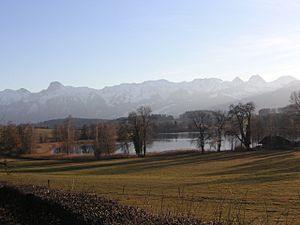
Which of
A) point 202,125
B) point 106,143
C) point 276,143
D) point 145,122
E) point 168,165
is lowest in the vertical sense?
point 168,165

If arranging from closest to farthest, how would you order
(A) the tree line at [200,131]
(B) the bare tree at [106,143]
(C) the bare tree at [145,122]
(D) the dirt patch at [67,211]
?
(D) the dirt patch at [67,211] → (A) the tree line at [200,131] → (C) the bare tree at [145,122] → (B) the bare tree at [106,143]

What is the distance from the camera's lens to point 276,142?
117 metres

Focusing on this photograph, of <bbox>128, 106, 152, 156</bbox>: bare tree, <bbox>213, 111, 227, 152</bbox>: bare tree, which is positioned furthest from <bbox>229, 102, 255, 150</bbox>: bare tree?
<bbox>128, 106, 152, 156</bbox>: bare tree

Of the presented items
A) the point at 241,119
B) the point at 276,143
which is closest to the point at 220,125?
the point at 241,119

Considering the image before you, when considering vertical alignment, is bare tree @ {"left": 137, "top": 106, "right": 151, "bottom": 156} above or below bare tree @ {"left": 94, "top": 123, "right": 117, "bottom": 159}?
above

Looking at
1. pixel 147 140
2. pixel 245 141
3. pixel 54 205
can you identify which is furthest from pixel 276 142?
pixel 54 205

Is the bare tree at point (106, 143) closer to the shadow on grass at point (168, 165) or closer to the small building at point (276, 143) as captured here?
the shadow on grass at point (168, 165)

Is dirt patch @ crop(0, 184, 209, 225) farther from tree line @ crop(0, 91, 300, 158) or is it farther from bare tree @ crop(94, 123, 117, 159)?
bare tree @ crop(94, 123, 117, 159)

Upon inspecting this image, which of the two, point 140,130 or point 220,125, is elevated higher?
point 220,125

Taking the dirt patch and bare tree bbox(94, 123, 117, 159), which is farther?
bare tree bbox(94, 123, 117, 159)

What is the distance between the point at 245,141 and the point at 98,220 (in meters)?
108

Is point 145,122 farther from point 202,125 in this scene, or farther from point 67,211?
point 67,211

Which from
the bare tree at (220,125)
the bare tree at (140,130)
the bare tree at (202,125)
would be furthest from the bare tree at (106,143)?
the bare tree at (220,125)

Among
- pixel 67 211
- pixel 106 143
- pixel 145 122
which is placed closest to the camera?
pixel 67 211
